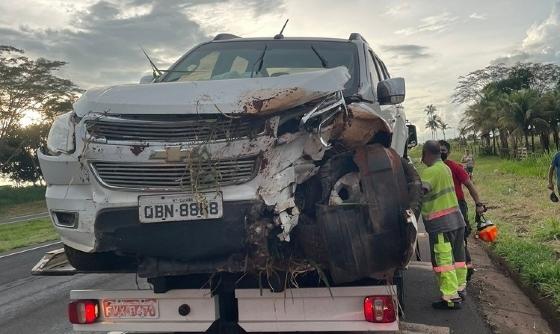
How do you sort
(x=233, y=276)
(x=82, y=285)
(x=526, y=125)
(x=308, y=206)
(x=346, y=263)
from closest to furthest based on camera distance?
(x=346, y=263), (x=308, y=206), (x=233, y=276), (x=82, y=285), (x=526, y=125)

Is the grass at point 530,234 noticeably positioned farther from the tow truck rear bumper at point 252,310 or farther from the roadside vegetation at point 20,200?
the roadside vegetation at point 20,200

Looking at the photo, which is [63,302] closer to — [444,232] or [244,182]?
[444,232]

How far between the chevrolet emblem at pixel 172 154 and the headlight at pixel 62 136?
584 millimetres

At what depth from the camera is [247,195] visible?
3145mm

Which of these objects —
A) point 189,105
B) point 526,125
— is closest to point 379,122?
point 189,105

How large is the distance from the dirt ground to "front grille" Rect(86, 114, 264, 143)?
314 cm

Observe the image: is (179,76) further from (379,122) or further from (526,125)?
(526,125)

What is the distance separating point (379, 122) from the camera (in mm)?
3350

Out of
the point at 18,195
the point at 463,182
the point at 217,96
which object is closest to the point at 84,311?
the point at 217,96

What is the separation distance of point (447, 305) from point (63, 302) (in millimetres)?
4507

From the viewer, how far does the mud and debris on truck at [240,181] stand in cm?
312

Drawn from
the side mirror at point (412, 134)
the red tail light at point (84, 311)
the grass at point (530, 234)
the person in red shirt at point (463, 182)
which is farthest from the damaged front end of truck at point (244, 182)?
the side mirror at point (412, 134)

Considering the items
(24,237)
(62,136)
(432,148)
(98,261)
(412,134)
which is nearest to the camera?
(62,136)

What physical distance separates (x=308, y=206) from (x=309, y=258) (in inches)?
12.0
